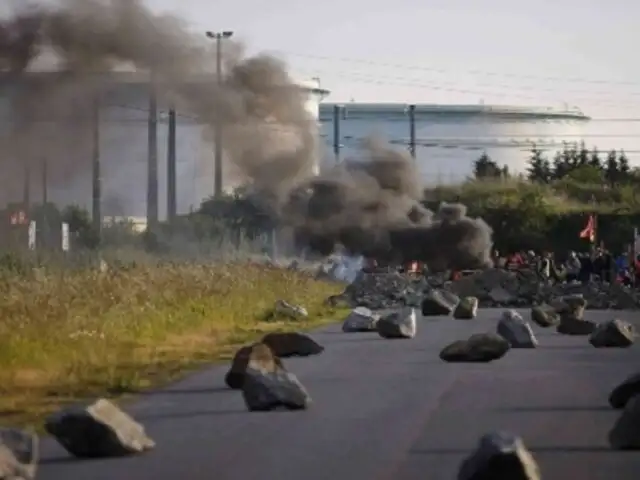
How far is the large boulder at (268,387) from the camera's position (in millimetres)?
18531

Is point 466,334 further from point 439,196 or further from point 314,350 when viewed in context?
point 439,196

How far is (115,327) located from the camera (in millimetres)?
30625

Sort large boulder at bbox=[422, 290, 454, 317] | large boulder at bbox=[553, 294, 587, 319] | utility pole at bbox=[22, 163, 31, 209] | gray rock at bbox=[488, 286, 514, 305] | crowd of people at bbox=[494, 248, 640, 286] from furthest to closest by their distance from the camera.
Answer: crowd of people at bbox=[494, 248, 640, 286] → gray rock at bbox=[488, 286, 514, 305] → large boulder at bbox=[422, 290, 454, 317] → large boulder at bbox=[553, 294, 587, 319] → utility pole at bbox=[22, 163, 31, 209]

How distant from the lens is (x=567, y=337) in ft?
110

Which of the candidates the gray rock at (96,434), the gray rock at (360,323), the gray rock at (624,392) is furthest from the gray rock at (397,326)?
the gray rock at (96,434)

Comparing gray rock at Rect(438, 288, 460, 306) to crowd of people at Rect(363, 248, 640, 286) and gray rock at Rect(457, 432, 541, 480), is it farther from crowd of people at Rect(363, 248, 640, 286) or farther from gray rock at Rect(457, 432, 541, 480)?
gray rock at Rect(457, 432, 541, 480)

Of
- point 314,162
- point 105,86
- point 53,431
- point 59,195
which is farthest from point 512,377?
point 59,195

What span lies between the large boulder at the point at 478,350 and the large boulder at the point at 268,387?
300 inches

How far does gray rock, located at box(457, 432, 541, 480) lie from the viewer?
39.2 feet

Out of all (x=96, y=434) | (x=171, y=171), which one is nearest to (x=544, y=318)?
(x=171, y=171)

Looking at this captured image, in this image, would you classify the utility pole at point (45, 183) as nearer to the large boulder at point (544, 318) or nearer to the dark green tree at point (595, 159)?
the large boulder at point (544, 318)

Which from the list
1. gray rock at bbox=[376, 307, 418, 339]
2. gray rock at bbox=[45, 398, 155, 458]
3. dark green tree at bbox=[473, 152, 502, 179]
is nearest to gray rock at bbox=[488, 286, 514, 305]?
gray rock at bbox=[376, 307, 418, 339]

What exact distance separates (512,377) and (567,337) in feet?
35.1

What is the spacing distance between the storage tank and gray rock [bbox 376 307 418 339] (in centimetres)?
874
